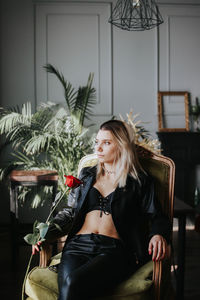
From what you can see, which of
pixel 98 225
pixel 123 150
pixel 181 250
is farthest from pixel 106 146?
pixel 181 250

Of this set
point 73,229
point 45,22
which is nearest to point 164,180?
point 73,229

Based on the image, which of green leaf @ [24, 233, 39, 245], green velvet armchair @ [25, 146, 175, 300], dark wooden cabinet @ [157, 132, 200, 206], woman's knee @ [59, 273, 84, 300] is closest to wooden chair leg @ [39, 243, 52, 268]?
green velvet armchair @ [25, 146, 175, 300]

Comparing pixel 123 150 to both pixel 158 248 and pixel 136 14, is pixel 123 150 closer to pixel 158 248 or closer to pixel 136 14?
pixel 158 248

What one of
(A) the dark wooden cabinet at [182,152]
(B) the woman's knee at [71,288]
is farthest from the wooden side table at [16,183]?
(A) the dark wooden cabinet at [182,152]

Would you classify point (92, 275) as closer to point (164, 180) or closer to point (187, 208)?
point (164, 180)

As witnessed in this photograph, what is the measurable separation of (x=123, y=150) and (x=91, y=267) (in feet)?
2.30

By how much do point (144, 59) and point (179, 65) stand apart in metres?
0.50

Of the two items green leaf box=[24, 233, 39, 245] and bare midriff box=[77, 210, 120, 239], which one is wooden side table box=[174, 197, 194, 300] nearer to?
bare midriff box=[77, 210, 120, 239]

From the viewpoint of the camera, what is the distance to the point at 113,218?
2.00 meters

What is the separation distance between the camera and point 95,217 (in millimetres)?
2061

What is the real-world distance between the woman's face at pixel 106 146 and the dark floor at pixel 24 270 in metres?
1.44

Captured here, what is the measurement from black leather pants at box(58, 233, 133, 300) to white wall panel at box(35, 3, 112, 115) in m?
3.10

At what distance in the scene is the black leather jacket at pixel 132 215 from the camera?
2000mm

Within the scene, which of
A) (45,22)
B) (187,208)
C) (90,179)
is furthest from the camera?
(45,22)
